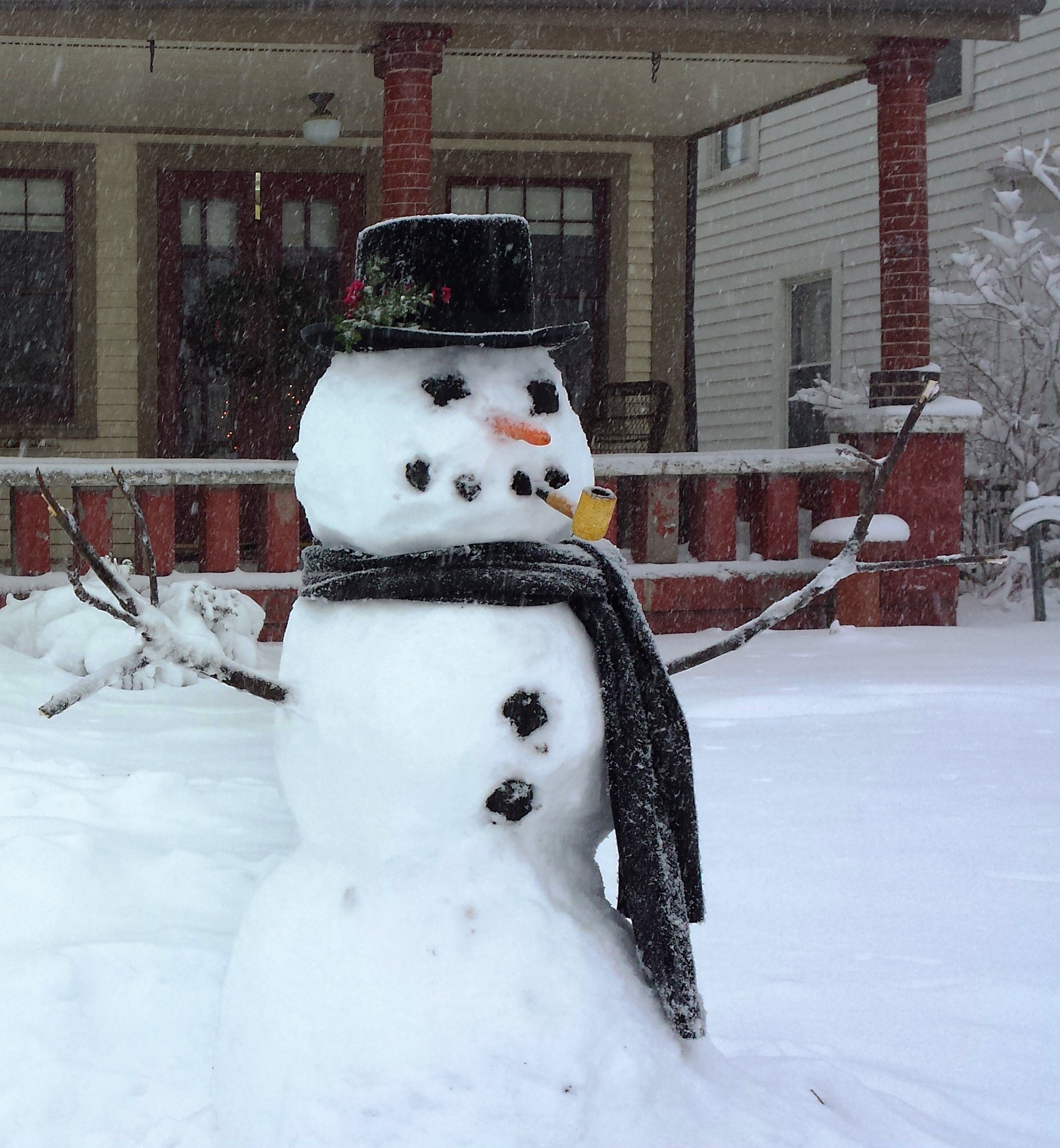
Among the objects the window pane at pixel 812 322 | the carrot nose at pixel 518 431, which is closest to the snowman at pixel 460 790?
the carrot nose at pixel 518 431

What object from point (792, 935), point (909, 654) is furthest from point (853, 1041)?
point (909, 654)

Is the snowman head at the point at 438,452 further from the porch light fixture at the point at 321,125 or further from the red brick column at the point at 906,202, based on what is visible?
the porch light fixture at the point at 321,125

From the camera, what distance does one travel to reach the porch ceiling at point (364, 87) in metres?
8.38

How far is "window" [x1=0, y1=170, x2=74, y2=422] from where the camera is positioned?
10250 mm

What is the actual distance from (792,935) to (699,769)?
1.37 meters

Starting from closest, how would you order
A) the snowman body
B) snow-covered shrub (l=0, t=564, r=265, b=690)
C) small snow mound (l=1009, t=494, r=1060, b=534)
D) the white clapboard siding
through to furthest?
the snowman body, snow-covered shrub (l=0, t=564, r=265, b=690), small snow mound (l=1009, t=494, r=1060, b=534), the white clapboard siding

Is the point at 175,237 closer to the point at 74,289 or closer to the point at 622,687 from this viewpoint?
the point at 74,289

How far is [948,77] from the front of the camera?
42.4ft

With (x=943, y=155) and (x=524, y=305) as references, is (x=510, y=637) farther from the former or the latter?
(x=943, y=155)

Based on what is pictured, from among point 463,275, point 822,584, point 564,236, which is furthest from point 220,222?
point 822,584

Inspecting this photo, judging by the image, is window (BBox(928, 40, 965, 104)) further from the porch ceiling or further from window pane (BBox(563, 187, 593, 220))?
window pane (BBox(563, 187, 593, 220))

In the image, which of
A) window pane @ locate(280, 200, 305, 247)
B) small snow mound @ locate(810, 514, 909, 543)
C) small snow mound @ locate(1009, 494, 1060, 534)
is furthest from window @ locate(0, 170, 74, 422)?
small snow mound @ locate(1009, 494, 1060, 534)

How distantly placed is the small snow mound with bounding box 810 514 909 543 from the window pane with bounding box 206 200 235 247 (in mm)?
5365

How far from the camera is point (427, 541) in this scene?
6.97 feet
